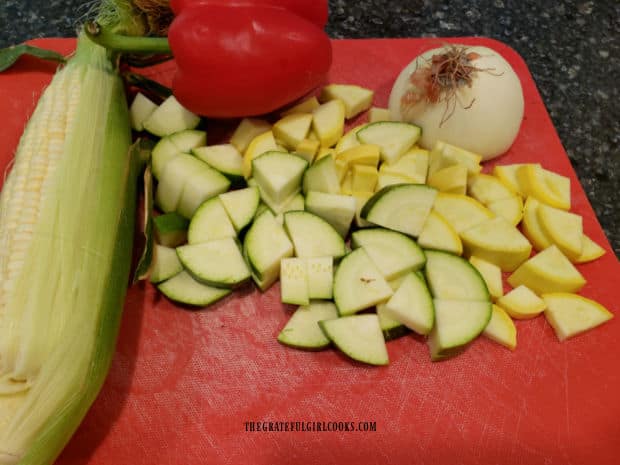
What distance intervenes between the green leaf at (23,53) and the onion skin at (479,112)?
1.38 meters

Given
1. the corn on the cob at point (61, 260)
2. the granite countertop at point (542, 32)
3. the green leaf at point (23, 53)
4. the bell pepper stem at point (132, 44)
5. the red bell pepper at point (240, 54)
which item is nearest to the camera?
the corn on the cob at point (61, 260)

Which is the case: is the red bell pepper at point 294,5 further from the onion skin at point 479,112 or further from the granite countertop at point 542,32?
the granite countertop at point 542,32

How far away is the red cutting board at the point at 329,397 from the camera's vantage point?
137 cm

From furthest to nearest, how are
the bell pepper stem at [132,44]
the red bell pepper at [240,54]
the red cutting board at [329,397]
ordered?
the bell pepper stem at [132,44]
the red bell pepper at [240,54]
the red cutting board at [329,397]

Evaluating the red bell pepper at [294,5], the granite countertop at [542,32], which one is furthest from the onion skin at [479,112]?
the granite countertop at [542,32]

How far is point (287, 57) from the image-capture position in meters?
1.69

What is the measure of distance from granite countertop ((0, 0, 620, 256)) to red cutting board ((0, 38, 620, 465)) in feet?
3.32

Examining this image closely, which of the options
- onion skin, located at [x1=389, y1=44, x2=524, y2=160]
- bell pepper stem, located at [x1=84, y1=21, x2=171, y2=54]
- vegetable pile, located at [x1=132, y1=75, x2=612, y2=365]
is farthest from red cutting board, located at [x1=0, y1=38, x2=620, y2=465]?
bell pepper stem, located at [x1=84, y1=21, x2=171, y2=54]

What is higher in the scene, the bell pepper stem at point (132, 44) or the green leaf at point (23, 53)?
the bell pepper stem at point (132, 44)

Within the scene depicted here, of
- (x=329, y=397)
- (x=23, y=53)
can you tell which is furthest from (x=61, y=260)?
(x=23, y=53)

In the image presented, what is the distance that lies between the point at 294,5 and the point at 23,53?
3.72 feet

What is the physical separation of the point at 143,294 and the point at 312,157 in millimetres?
760

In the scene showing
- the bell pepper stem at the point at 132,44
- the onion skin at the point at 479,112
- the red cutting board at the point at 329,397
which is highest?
the bell pepper stem at the point at 132,44

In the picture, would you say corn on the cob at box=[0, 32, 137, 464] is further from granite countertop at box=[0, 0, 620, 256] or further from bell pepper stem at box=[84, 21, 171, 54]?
granite countertop at box=[0, 0, 620, 256]
